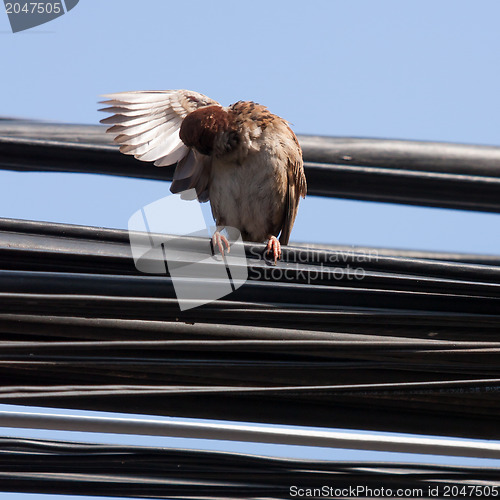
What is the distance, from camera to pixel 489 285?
188 centimetres

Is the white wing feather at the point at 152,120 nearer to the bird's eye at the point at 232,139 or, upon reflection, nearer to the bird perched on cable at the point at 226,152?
the bird perched on cable at the point at 226,152

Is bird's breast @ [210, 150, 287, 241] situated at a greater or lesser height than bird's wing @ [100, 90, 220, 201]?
lesser

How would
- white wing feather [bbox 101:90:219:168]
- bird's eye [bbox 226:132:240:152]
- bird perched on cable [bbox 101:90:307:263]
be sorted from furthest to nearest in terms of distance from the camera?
1. bird's eye [bbox 226:132:240:152]
2. bird perched on cable [bbox 101:90:307:263]
3. white wing feather [bbox 101:90:219:168]

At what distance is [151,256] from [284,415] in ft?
1.86

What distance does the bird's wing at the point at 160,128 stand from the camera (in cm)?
347

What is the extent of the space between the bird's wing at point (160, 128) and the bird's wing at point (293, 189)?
0.50m

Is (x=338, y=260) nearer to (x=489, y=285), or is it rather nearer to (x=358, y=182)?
(x=489, y=285)

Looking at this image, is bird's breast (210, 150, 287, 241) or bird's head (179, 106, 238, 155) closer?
bird's head (179, 106, 238, 155)

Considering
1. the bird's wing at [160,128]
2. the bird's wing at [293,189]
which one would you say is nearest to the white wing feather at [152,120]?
the bird's wing at [160,128]

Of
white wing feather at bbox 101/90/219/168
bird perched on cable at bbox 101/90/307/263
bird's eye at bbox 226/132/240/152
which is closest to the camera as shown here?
white wing feather at bbox 101/90/219/168

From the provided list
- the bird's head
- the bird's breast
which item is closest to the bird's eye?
the bird's head

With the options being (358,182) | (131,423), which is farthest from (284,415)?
(358,182)

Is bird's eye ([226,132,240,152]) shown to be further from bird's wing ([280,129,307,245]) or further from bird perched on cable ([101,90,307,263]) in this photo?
bird's wing ([280,129,307,245])

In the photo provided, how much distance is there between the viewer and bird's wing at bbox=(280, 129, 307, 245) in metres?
3.83
